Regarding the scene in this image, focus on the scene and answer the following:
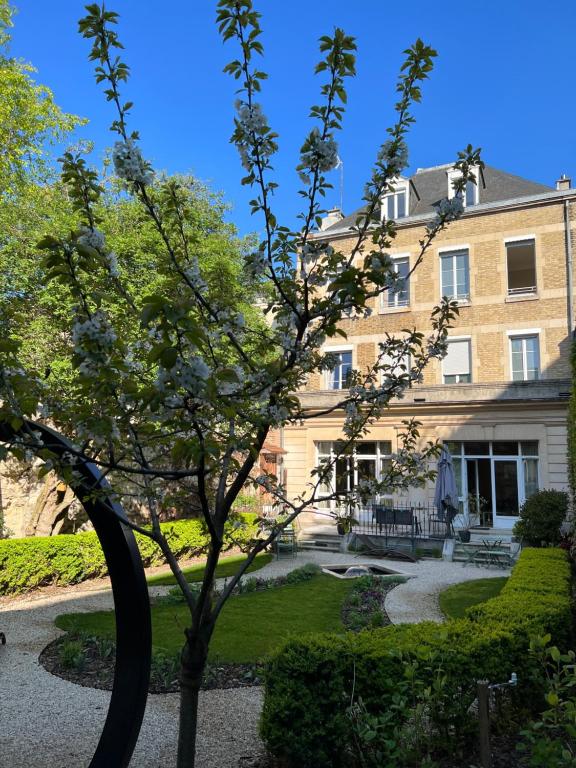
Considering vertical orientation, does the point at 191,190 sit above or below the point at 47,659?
above

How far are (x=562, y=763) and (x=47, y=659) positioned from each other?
7.29 metres

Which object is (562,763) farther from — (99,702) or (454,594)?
(454,594)

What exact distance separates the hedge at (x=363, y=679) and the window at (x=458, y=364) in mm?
17793

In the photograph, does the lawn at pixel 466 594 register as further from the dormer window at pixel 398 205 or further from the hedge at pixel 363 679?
the dormer window at pixel 398 205

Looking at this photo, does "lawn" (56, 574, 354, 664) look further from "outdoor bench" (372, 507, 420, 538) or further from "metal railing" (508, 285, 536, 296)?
"metal railing" (508, 285, 536, 296)

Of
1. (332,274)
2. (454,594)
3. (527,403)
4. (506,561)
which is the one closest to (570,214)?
(527,403)

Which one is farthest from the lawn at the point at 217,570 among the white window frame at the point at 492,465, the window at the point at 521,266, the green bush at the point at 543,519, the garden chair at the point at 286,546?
the window at the point at 521,266

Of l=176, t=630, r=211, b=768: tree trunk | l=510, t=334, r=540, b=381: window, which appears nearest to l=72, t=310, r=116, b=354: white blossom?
l=176, t=630, r=211, b=768: tree trunk

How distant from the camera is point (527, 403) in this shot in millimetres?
20016

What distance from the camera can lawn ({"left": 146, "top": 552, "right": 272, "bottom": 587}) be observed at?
41.9 feet

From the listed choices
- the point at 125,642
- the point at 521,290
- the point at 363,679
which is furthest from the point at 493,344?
the point at 125,642

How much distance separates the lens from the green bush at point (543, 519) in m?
14.4

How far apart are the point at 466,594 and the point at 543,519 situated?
193 inches

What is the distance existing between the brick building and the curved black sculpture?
1502 centimetres
